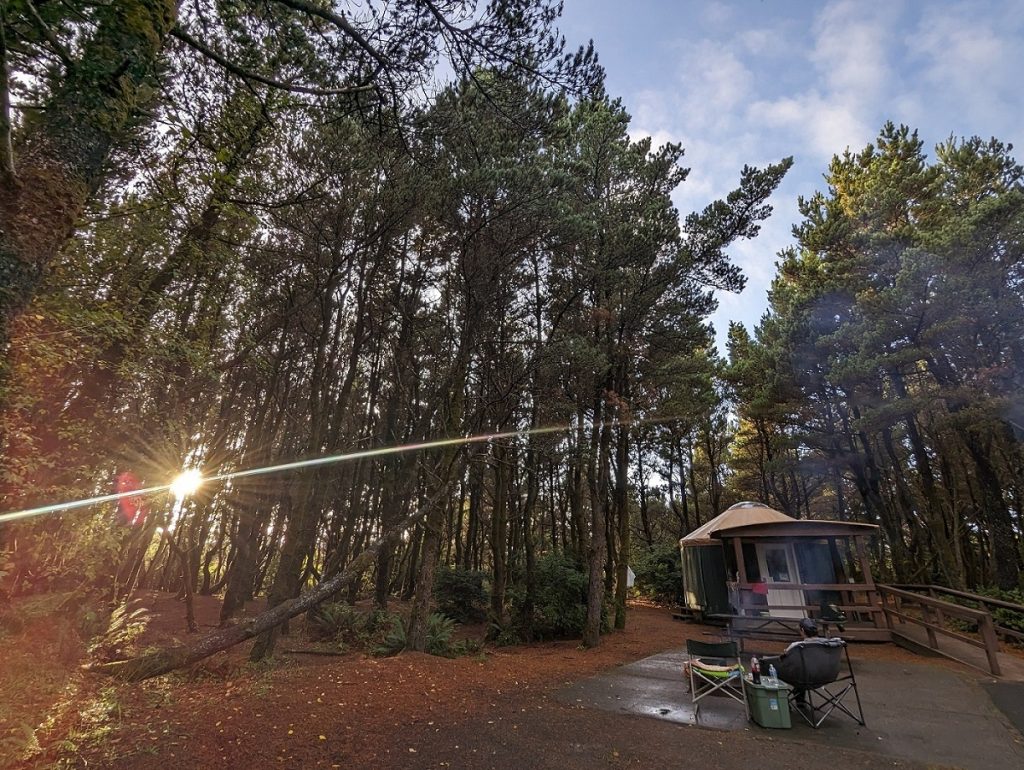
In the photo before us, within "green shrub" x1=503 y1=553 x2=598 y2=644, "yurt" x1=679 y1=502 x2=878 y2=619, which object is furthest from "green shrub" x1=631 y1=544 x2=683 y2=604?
"green shrub" x1=503 y1=553 x2=598 y2=644

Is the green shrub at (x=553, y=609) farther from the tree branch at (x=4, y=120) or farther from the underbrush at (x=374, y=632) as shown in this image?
the tree branch at (x=4, y=120)

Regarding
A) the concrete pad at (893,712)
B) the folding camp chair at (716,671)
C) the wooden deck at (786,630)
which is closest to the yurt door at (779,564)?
the wooden deck at (786,630)

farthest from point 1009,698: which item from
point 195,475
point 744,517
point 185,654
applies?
point 195,475

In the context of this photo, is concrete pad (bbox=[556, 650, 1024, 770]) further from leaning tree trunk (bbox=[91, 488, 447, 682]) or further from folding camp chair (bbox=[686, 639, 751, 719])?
leaning tree trunk (bbox=[91, 488, 447, 682])

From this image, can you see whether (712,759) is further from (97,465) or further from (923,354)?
(923,354)

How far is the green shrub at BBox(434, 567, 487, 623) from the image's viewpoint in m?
15.5

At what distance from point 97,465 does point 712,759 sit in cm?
767

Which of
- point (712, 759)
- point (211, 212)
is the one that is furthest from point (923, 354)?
point (211, 212)

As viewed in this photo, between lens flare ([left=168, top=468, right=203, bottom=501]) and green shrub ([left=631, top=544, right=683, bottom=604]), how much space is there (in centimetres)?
1651

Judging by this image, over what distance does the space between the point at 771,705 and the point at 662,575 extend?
1442 centimetres

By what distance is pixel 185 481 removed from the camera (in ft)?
30.7

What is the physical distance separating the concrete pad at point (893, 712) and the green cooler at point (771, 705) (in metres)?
0.10

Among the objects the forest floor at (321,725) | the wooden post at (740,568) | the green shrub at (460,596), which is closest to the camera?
the forest floor at (321,725)

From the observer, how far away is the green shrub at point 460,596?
15500 millimetres
